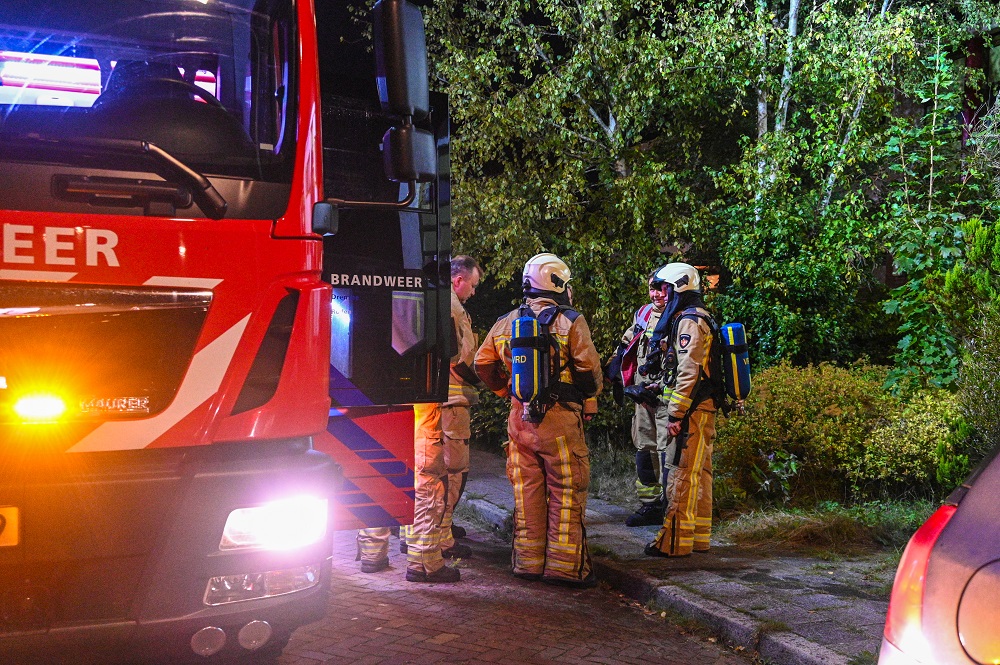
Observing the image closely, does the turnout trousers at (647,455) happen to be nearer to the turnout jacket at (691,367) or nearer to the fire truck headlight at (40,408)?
the turnout jacket at (691,367)

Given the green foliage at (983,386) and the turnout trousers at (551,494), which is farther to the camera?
the green foliage at (983,386)

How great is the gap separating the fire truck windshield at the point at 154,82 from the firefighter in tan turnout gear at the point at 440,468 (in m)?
2.62

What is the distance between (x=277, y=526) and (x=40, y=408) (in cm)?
89

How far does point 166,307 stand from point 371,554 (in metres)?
3.24

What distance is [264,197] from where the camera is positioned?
380cm

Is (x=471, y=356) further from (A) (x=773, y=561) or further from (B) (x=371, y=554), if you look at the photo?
(A) (x=773, y=561)

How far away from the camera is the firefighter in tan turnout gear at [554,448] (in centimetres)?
604

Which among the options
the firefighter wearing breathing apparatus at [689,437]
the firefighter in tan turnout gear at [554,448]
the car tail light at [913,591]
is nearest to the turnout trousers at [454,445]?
the firefighter in tan turnout gear at [554,448]

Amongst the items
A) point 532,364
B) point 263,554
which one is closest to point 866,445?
point 532,364

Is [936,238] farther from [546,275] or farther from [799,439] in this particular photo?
[546,275]

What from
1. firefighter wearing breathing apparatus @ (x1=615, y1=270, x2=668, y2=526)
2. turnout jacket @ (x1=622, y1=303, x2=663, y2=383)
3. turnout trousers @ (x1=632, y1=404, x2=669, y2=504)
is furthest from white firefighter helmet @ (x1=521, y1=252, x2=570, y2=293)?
turnout trousers @ (x1=632, y1=404, x2=669, y2=504)

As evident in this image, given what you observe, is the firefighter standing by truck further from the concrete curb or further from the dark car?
the dark car

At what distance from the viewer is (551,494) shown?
613 cm

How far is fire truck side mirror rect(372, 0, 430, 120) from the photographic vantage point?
13.1 ft
